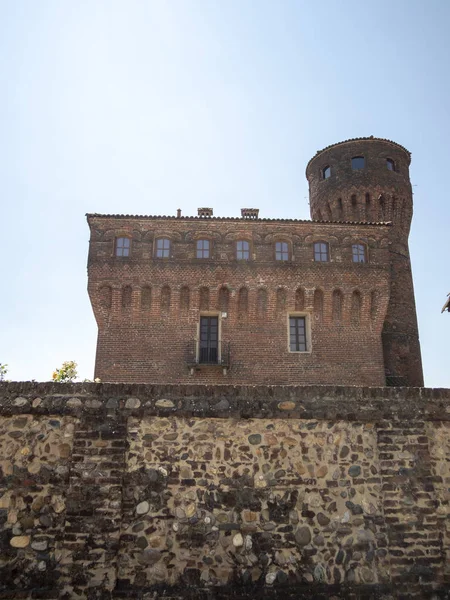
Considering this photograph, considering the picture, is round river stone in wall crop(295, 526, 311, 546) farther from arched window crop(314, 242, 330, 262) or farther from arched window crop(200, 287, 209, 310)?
arched window crop(314, 242, 330, 262)

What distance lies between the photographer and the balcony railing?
20641mm

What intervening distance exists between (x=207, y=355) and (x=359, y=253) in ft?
25.8

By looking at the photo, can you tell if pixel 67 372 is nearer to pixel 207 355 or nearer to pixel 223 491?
pixel 207 355

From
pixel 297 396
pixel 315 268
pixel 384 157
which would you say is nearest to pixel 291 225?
pixel 315 268

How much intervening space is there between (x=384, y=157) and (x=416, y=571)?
24.1 m

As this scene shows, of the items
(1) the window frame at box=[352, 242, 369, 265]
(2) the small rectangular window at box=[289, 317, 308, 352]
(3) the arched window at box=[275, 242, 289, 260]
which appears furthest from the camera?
(1) the window frame at box=[352, 242, 369, 265]

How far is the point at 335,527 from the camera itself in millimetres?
6309

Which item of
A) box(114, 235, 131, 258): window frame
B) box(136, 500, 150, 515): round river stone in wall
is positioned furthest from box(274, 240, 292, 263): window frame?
box(136, 500, 150, 515): round river stone in wall

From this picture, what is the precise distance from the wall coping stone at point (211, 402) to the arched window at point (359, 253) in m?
16.7

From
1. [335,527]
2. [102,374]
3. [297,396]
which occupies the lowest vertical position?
[335,527]

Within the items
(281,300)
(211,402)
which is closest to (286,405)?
(211,402)

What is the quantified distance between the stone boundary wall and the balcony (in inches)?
547

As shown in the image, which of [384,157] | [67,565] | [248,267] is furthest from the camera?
[384,157]

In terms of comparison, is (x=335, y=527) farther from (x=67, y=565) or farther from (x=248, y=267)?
(x=248, y=267)
